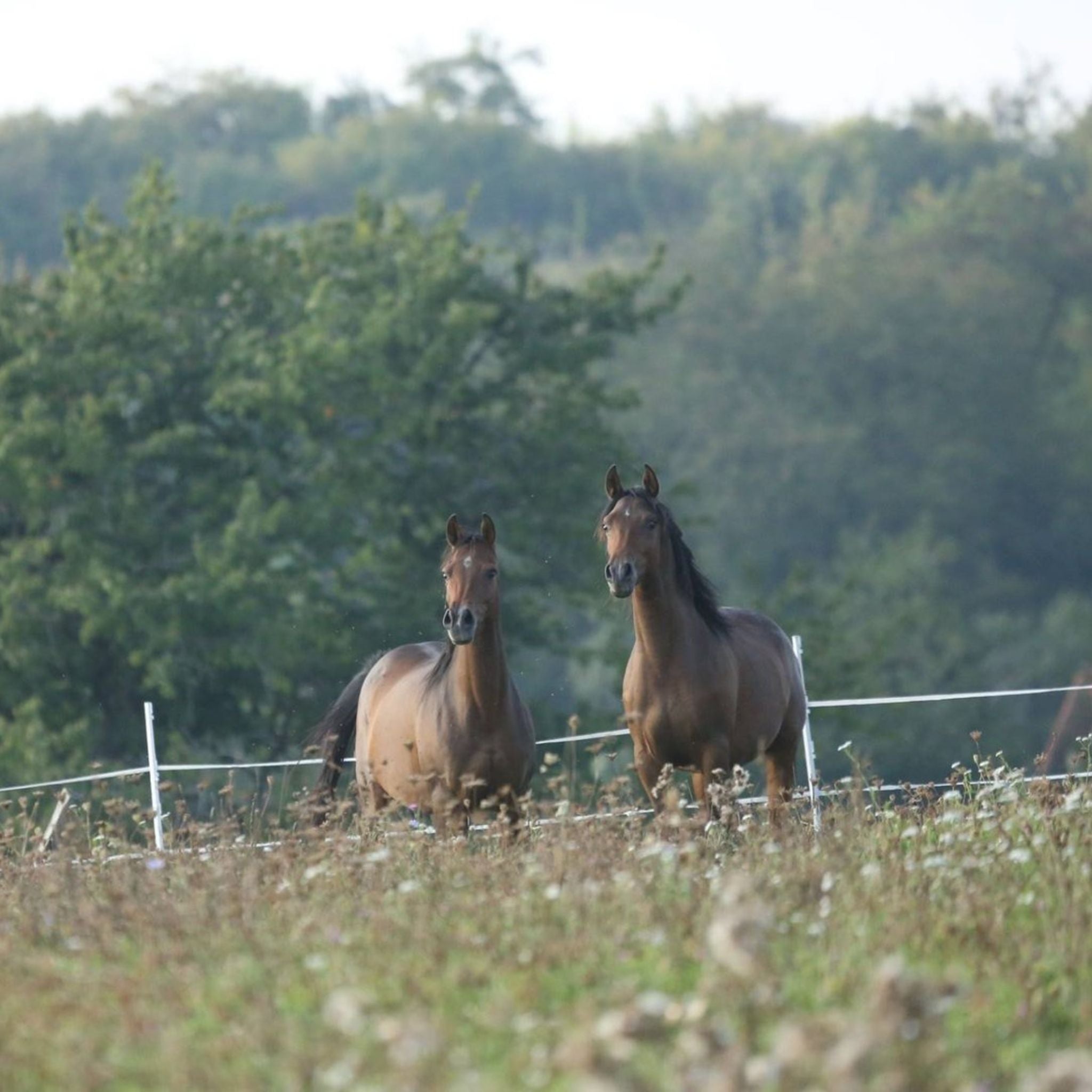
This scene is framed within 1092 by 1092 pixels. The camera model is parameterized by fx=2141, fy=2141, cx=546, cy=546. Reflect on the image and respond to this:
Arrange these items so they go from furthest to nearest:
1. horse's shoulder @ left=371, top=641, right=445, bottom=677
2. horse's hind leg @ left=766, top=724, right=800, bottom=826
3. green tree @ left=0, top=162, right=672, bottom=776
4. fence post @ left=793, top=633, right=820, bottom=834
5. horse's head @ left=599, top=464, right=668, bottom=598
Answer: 1. green tree @ left=0, top=162, right=672, bottom=776
2. horse's shoulder @ left=371, top=641, right=445, bottom=677
3. horse's hind leg @ left=766, top=724, right=800, bottom=826
4. fence post @ left=793, top=633, right=820, bottom=834
5. horse's head @ left=599, top=464, right=668, bottom=598

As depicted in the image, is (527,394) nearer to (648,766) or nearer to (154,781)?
(154,781)

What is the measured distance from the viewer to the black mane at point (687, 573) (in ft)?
37.5

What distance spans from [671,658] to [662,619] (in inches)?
8.9

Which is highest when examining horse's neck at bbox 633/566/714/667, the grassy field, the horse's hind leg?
horse's neck at bbox 633/566/714/667

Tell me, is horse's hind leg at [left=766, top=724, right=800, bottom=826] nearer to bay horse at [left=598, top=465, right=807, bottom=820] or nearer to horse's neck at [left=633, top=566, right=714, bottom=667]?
bay horse at [left=598, top=465, right=807, bottom=820]

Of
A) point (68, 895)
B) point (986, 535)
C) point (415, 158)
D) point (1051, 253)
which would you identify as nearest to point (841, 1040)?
point (68, 895)

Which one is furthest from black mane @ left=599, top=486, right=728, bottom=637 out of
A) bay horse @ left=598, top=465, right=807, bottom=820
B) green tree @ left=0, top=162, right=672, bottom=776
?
green tree @ left=0, top=162, right=672, bottom=776

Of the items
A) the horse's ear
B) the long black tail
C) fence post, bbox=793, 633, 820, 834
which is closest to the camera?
the horse's ear

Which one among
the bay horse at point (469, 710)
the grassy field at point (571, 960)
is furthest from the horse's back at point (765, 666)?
the grassy field at point (571, 960)

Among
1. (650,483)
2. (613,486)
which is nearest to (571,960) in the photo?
(650,483)

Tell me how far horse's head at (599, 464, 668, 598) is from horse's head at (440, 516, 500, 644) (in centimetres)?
63

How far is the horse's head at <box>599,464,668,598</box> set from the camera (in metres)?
11.1

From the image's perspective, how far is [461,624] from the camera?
36.6 feet

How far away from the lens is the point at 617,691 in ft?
106
